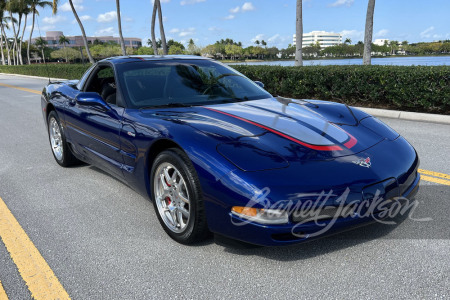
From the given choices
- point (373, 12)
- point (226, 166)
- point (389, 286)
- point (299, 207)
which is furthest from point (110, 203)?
point (373, 12)

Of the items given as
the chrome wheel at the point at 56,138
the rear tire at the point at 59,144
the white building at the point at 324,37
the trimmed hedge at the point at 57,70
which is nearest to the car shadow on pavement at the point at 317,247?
the rear tire at the point at 59,144

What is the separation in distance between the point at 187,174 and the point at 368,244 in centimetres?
135

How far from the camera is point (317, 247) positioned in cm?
268

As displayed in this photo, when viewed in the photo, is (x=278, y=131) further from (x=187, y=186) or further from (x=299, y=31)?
(x=299, y=31)

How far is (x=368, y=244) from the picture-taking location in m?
2.70

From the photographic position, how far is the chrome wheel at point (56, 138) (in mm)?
5088

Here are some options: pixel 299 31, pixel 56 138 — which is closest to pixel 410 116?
pixel 299 31

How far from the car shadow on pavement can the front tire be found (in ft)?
0.89

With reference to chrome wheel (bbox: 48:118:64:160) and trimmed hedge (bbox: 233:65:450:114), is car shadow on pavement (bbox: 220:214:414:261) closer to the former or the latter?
chrome wheel (bbox: 48:118:64:160)

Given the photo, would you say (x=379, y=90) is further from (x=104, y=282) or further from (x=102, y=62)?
(x=104, y=282)

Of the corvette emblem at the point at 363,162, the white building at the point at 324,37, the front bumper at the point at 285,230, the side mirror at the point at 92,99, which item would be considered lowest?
the front bumper at the point at 285,230

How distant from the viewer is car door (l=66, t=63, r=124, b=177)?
3502 mm

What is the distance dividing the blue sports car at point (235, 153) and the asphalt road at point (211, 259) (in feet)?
0.77

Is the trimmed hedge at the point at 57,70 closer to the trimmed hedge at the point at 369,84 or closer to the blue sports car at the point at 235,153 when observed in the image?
the trimmed hedge at the point at 369,84
